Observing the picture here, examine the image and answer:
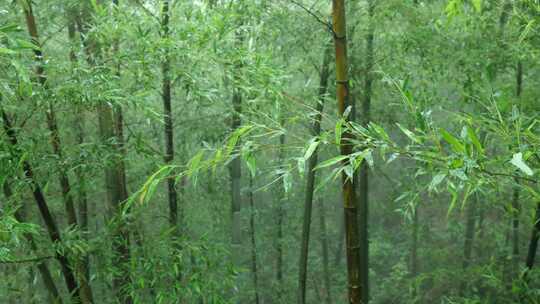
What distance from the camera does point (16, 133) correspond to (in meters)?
2.62

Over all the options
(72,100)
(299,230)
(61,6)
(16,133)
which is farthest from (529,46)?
(299,230)

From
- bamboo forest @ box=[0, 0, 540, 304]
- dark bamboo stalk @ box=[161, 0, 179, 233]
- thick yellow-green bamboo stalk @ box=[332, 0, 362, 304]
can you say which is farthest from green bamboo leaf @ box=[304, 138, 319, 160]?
dark bamboo stalk @ box=[161, 0, 179, 233]

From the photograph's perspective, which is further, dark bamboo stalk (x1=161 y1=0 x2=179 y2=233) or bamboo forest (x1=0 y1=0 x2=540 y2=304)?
dark bamboo stalk (x1=161 y1=0 x2=179 y2=233)

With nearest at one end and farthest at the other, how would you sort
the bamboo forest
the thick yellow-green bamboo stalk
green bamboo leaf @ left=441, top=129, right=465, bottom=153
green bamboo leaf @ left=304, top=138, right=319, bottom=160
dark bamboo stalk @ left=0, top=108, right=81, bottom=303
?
green bamboo leaf @ left=441, top=129, right=465, bottom=153, green bamboo leaf @ left=304, top=138, right=319, bottom=160, the bamboo forest, the thick yellow-green bamboo stalk, dark bamboo stalk @ left=0, top=108, right=81, bottom=303

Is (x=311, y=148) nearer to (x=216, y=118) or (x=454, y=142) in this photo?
(x=454, y=142)

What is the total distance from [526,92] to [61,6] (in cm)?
417

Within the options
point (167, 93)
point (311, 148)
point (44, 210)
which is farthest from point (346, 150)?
point (167, 93)

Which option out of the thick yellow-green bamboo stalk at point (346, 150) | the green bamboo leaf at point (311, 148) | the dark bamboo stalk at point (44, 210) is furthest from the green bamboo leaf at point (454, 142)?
the dark bamboo stalk at point (44, 210)

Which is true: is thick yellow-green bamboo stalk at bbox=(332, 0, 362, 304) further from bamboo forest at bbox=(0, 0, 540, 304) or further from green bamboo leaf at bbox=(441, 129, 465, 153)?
green bamboo leaf at bbox=(441, 129, 465, 153)

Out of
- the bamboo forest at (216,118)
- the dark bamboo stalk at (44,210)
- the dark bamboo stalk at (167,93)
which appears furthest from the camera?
the dark bamboo stalk at (167,93)

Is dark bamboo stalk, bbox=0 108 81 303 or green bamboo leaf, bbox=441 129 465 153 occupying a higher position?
green bamboo leaf, bbox=441 129 465 153

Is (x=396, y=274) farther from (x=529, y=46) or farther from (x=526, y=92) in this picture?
(x=529, y=46)

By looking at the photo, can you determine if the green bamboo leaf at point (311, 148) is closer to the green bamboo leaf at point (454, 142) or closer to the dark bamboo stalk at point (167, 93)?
the green bamboo leaf at point (454, 142)

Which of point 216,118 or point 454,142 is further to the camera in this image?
point 216,118
